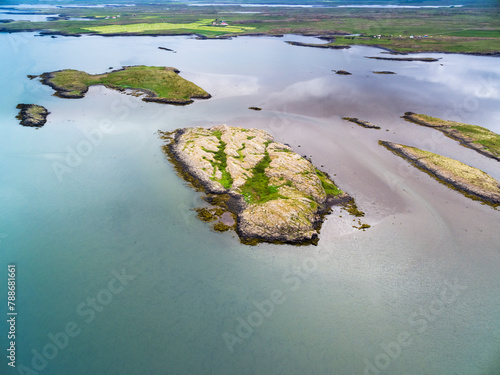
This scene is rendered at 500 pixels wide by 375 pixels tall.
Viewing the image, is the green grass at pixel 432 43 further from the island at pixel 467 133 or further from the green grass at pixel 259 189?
the green grass at pixel 259 189

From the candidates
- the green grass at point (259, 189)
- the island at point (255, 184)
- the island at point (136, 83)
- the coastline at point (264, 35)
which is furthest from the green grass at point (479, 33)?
the green grass at point (259, 189)

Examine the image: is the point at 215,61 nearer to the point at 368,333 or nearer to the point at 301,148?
the point at 301,148

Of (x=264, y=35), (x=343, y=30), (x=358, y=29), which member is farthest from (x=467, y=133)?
(x=358, y=29)

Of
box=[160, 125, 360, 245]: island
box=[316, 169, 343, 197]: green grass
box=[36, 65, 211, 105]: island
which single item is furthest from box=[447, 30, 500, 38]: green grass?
box=[316, 169, 343, 197]: green grass

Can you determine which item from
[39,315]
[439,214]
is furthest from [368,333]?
[39,315]

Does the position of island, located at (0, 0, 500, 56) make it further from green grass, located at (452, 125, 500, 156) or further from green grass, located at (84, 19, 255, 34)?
green grass, located at (452, 125, 500, 156)

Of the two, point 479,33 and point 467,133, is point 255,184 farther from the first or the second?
point 479,33
